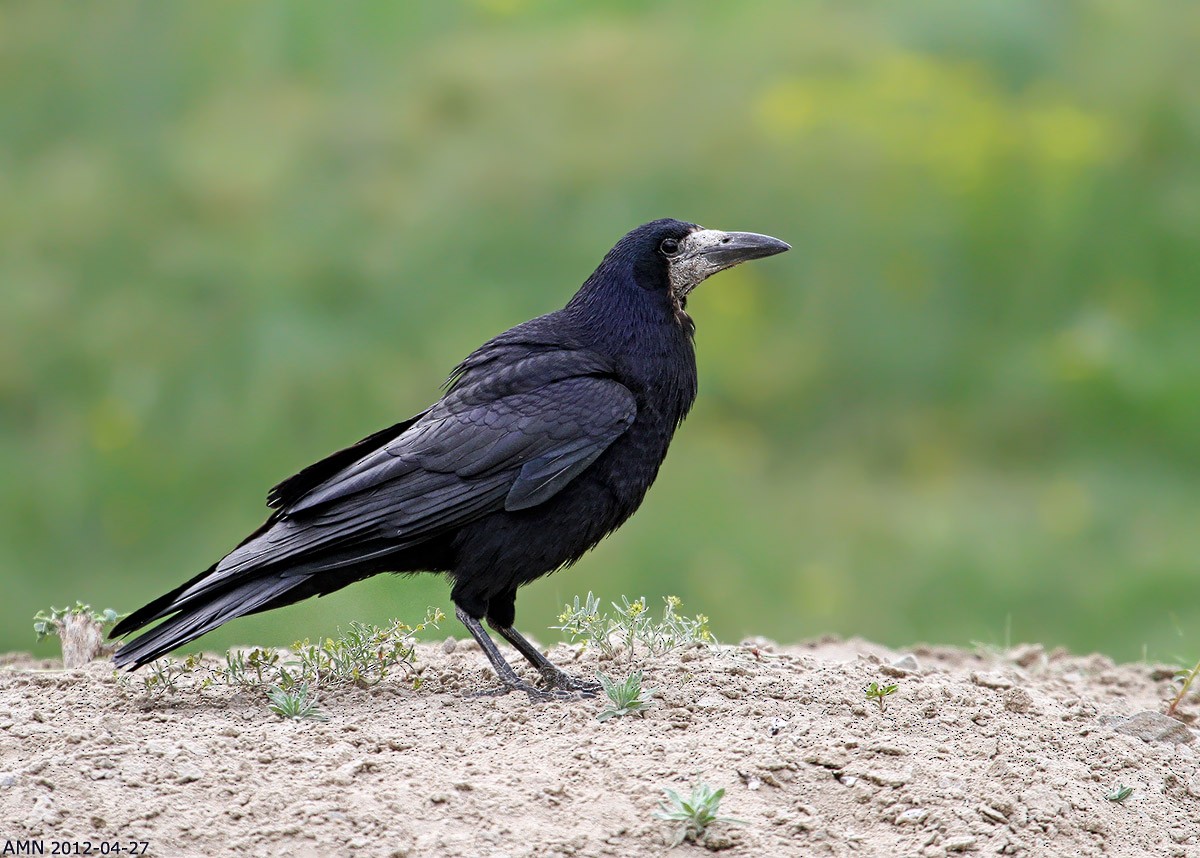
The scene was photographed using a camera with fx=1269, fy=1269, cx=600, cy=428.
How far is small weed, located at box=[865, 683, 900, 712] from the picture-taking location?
4371 millimetres

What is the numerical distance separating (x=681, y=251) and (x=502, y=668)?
1986 millimetres

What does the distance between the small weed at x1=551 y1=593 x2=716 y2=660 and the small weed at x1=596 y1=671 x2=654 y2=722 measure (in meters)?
0.52

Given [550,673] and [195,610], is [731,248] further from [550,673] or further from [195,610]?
[195,610]

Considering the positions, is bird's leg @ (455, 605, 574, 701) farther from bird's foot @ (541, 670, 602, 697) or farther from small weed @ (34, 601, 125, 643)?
small weed @ (34, 601, 125, 643)

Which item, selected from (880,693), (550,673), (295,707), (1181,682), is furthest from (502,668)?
(1181,682)

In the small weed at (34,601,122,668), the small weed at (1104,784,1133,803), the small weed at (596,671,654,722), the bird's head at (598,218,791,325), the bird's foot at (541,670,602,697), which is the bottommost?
the small weed at (1104,784,1133,803)

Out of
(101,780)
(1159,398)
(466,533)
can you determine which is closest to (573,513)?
(466,533)

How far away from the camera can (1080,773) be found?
404 centimetres

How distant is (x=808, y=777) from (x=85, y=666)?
3097 millimetres

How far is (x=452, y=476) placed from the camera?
191 inches

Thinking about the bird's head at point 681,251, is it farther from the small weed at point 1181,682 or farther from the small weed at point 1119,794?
the small weed at point 1119,794

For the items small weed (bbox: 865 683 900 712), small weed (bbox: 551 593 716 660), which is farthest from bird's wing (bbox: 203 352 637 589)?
small weed (bbox: 865 683 900 712)

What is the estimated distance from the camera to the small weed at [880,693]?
437 centimetres

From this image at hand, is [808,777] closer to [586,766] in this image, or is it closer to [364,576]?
[586,766]
